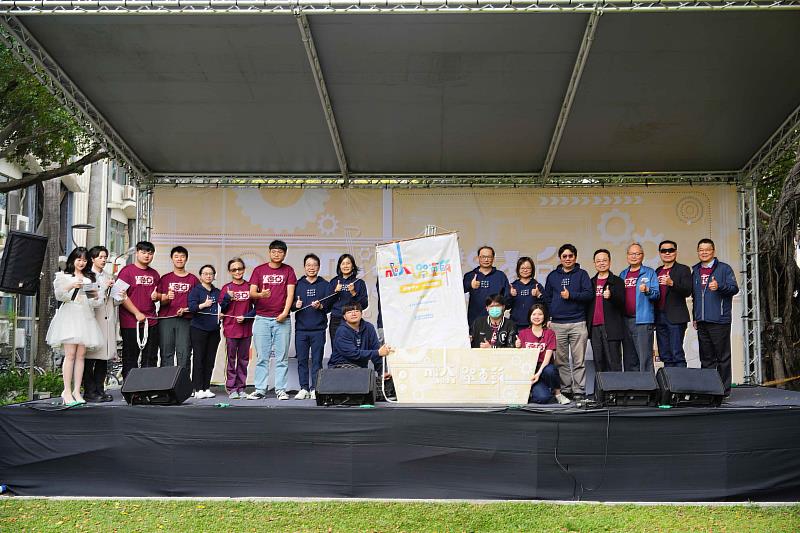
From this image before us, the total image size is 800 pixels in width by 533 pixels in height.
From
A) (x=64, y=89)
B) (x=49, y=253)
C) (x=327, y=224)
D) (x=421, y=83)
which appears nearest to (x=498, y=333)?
(x=421, y=83)

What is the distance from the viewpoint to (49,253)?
13844 mm

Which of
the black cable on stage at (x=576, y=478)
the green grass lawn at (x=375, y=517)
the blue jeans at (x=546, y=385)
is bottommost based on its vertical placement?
the green grass lawn at (x=375, y=517)

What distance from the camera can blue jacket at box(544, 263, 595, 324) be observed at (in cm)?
687

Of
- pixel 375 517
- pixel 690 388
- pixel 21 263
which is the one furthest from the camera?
pixel 21 263

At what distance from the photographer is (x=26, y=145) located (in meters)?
11.8

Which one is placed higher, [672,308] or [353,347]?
[672,308]

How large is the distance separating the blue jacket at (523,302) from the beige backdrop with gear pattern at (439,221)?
61.3 inches

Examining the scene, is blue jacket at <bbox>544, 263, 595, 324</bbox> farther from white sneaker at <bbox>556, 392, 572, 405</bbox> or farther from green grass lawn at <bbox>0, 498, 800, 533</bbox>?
green grass lawn at <bbox>0, 498, 800, 533</bbox>

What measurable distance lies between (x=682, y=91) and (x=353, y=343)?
407cm

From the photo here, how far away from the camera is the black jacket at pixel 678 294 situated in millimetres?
6707

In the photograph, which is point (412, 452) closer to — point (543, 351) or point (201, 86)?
point (543, 351)

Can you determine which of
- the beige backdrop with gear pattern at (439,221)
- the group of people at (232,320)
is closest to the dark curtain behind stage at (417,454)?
the group of people at (232,320)

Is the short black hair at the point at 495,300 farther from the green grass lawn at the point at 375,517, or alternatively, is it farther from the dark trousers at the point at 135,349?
the dark trousers at the point at 135,349

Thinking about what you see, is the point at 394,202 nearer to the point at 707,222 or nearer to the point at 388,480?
the point at 707,222
